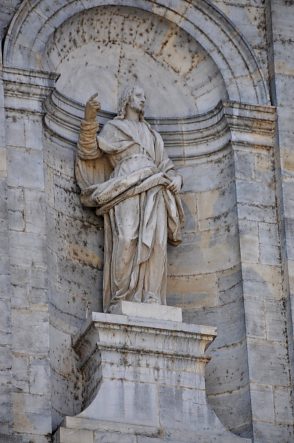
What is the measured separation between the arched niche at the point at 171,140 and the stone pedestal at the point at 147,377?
516mm

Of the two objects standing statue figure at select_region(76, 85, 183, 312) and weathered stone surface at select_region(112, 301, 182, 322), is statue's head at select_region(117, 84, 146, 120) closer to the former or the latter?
standing statue figure at select_region(76, 85, 183, 312)

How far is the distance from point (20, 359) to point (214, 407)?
7.42ft

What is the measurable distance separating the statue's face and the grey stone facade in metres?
0.45

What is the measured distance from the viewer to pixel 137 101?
2203 cm

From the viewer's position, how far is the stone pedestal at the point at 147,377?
65.7ft

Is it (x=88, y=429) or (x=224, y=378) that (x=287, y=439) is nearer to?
(x=224, y=378)

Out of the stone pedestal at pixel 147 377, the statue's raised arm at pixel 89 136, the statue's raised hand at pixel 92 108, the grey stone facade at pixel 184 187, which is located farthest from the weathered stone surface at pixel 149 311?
the statue's raised hand at pixel 92 108

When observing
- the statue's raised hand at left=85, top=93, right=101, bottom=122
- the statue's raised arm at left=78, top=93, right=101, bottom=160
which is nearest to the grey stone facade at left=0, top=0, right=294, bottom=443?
the statue's raised arm at left=78, top=93, right=101, bottom=160

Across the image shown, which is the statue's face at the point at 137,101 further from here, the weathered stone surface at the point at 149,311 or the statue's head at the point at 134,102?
the weathered stone surface at the point at 149,311

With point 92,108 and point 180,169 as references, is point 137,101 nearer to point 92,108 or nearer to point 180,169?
point 92,108

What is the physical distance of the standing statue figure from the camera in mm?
21062

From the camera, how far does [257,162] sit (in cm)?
2227

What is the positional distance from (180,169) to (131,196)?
1.29m

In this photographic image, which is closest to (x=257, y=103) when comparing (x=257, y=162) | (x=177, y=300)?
(x=257, y=162)
